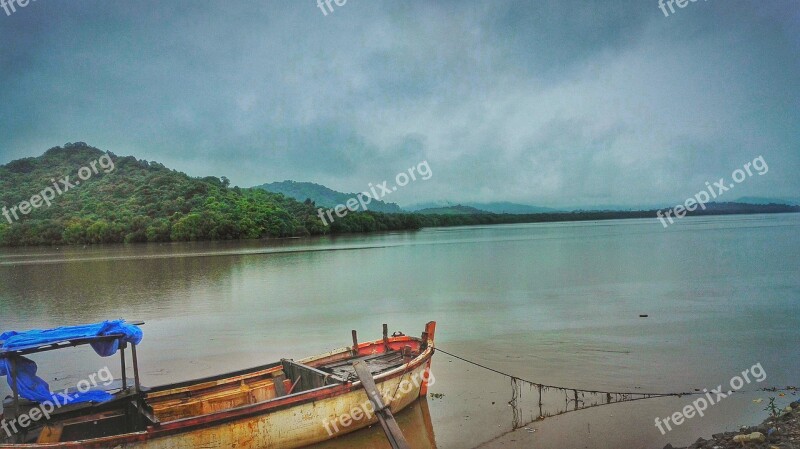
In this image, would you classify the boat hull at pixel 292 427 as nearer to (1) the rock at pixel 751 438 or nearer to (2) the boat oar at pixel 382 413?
(2) the boat oar at pixel 382 413

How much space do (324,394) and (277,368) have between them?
2.32 m

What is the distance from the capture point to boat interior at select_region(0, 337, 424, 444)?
30.3ft

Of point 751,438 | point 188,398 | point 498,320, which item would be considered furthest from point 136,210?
point 751,438

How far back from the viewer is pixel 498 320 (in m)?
22.8

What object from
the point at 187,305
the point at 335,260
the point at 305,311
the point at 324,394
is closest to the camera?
the point at 324,394

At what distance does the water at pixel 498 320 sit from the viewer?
468 inches

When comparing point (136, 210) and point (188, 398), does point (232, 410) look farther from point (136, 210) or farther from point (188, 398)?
point (136, 210)

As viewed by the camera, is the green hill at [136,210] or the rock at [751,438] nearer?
the rock at [751,438]

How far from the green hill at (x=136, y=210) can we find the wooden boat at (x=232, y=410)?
3336 inches

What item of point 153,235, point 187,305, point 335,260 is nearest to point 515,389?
point 187,305

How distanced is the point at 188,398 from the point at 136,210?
103768mm

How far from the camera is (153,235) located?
317 ft

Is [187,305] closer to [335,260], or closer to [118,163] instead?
[335,260]

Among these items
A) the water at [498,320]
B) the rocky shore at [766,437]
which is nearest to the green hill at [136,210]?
the water at [498,320]
